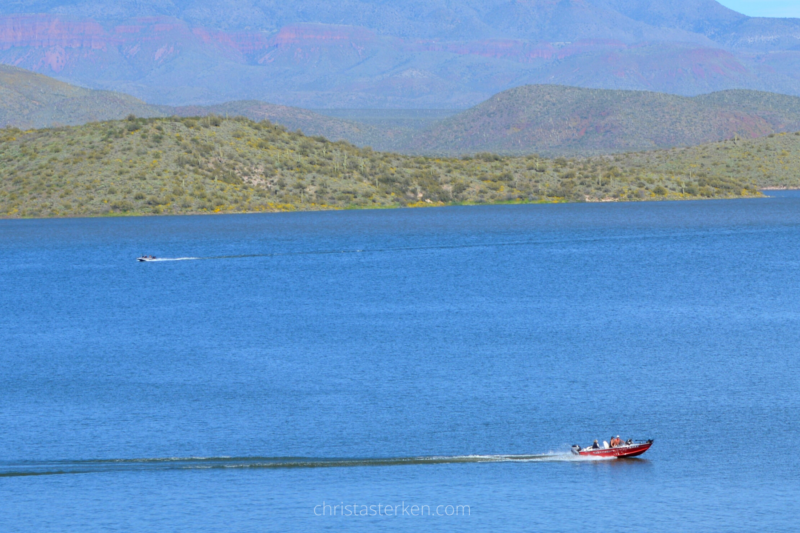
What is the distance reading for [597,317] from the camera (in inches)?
3369

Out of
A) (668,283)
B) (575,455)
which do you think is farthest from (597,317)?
(575,455)

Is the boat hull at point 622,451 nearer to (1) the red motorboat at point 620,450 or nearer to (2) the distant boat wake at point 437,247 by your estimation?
(1) the red motorboat at point 620,450

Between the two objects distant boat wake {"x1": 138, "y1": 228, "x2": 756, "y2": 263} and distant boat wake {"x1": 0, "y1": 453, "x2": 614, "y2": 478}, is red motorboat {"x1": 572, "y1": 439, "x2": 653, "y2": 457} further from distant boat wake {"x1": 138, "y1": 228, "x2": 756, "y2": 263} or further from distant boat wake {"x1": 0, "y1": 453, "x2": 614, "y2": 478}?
distant boat wake {"x1": 138, "y1": 228, "x2": 756, "y2": 263}

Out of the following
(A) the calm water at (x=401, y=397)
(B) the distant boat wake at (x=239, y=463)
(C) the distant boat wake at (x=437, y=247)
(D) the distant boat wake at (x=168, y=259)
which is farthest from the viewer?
(C) the distant boat wake at (x=437, y=247)

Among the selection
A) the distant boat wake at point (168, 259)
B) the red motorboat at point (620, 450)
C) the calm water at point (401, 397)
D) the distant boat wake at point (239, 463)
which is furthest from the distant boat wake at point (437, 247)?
the red motorboat at point (620, 450)

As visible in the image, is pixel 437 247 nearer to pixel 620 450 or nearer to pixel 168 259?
pixel 168 259

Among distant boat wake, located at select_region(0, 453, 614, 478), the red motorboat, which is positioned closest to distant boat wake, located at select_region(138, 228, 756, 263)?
distant boat wake, located at select_region(0, 453, 614, 478)

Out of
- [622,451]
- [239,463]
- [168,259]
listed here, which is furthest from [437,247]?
[239,463]

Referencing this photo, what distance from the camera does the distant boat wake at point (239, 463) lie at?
47.9m

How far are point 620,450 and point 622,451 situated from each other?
100mm

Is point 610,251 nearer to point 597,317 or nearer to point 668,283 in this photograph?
point 668,283

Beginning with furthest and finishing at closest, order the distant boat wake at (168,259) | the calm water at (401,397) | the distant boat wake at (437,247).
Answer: the distant boat wake at (437,247) < the distant boat wake at (168,259) < the calm water at (401,397)

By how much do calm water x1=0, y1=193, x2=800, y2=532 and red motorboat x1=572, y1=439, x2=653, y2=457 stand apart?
0.45 metres

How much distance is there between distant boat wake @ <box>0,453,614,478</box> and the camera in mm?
47875
